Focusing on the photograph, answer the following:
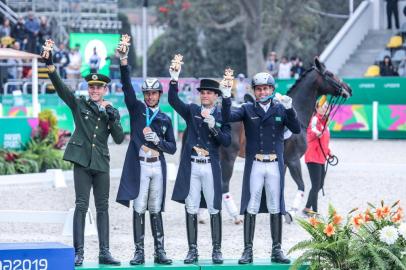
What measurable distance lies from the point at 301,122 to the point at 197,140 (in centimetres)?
514

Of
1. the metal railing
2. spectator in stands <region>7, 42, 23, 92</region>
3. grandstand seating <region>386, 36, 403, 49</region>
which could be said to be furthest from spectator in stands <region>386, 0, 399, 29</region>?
spectator in stands <region>7, 42, 23, 92</region>

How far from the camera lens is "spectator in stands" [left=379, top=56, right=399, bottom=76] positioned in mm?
36625

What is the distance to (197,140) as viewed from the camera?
455 inches

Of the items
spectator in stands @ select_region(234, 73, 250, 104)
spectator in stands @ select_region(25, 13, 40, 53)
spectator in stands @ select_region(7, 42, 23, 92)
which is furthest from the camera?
spectator in stands @ select_region(25, 13, 40, 53)

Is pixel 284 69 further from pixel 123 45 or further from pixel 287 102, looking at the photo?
pixel 123 45

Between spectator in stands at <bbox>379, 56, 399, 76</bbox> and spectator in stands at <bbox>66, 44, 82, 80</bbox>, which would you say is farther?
spectator in stands at <bbox>379, 56, 399, 76</bbox>

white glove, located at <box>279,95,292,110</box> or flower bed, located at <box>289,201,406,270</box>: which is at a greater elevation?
white glove, located at <box>279,95,292,110</box>

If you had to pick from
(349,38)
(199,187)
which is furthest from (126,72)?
(349,38)

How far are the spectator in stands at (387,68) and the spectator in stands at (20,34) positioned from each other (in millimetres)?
11605

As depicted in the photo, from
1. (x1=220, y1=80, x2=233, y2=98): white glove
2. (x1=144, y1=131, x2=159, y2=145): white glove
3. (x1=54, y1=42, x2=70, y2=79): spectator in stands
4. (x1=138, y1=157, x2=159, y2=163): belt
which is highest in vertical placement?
(x1=54, y1=42, x2=70, y2=79): spectator in stands

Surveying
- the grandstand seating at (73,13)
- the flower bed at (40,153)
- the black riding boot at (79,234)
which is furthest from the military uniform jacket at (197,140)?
the grandstand seating at (73,13)

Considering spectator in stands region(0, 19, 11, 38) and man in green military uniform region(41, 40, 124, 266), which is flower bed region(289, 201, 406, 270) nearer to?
man in green military uniform region(41, 40, 124, 266)

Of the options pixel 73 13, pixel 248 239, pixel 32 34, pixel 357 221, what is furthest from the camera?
pixel 73 13

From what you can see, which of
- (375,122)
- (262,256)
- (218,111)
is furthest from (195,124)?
(375,122)
